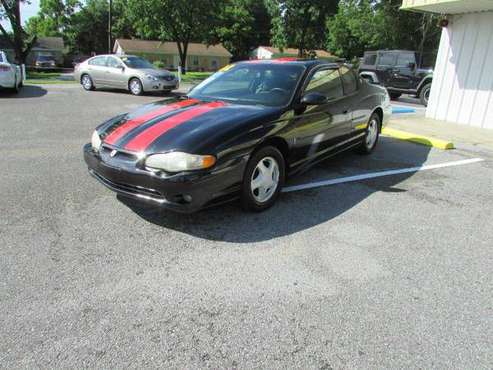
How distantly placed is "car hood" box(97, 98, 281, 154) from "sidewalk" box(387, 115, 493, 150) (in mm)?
5442

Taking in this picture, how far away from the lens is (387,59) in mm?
17109

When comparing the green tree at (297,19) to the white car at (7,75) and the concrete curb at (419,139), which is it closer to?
the white car at (7,75)

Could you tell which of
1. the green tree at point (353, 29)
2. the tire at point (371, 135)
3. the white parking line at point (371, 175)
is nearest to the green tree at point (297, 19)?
the green tree at point (353, 29)

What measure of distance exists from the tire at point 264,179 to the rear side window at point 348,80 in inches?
77.2

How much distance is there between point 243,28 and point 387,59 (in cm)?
5562

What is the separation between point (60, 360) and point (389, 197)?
3802mm

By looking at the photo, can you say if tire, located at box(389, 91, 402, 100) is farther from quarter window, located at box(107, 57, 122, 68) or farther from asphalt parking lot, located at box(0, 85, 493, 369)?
asphalt parking lot, located at box(0, 85, 493, 369)

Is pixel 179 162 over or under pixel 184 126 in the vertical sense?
under

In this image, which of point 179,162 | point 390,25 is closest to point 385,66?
point 179,162

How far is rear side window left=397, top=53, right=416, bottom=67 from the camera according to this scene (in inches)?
643

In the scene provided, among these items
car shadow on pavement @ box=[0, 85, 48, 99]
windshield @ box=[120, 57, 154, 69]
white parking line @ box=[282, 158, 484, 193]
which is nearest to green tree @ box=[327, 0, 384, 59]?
windshield @ box=[120, 57, 154, 69]

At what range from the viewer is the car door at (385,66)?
1681 centimetres

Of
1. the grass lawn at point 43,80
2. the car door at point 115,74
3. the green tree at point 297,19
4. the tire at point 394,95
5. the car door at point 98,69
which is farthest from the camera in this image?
the green tree at point 297,19

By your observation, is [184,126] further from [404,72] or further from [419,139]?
[404,72]
